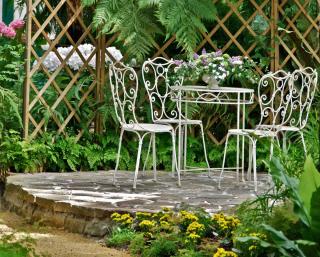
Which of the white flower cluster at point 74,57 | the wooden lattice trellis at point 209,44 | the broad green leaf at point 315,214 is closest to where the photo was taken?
the broad green leaf at point 315,214

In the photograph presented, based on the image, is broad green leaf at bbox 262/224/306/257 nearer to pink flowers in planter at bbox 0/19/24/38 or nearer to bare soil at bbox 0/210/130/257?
bare soil at bbox 0/210/130/257

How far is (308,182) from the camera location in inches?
136

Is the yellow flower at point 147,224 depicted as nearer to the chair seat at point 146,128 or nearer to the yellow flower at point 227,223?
the yellow flower at point 227,223

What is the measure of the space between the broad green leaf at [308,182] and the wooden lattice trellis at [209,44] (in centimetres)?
344

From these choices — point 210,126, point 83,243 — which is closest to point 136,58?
point 210,126

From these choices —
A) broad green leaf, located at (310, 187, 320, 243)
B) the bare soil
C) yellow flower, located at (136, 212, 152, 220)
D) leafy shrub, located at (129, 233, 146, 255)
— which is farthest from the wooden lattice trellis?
broad green leaf, located at (310, 187, 320, 243)

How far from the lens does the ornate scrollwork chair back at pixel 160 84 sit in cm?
703

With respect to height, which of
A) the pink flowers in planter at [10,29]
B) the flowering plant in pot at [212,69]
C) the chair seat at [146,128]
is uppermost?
the pink flowers in planter at [10,29]

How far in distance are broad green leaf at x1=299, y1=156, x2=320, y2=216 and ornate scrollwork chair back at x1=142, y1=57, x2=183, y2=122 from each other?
11.6 feet

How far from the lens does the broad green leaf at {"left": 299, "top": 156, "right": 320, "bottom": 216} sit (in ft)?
11.3

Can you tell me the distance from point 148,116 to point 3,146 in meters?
1.22

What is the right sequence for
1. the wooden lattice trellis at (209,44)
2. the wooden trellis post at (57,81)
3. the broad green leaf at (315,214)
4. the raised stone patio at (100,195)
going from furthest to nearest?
the wooden lattice trellis at (209,44) → the wooden trellis post at (57,81) → the raised stone patio at (100,195) → the broad green leaf at (315,214)

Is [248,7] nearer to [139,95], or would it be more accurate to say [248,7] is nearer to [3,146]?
[139,95]

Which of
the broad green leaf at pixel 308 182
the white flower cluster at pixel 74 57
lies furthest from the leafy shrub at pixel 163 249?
the white flower cluster at pixel 74 57
